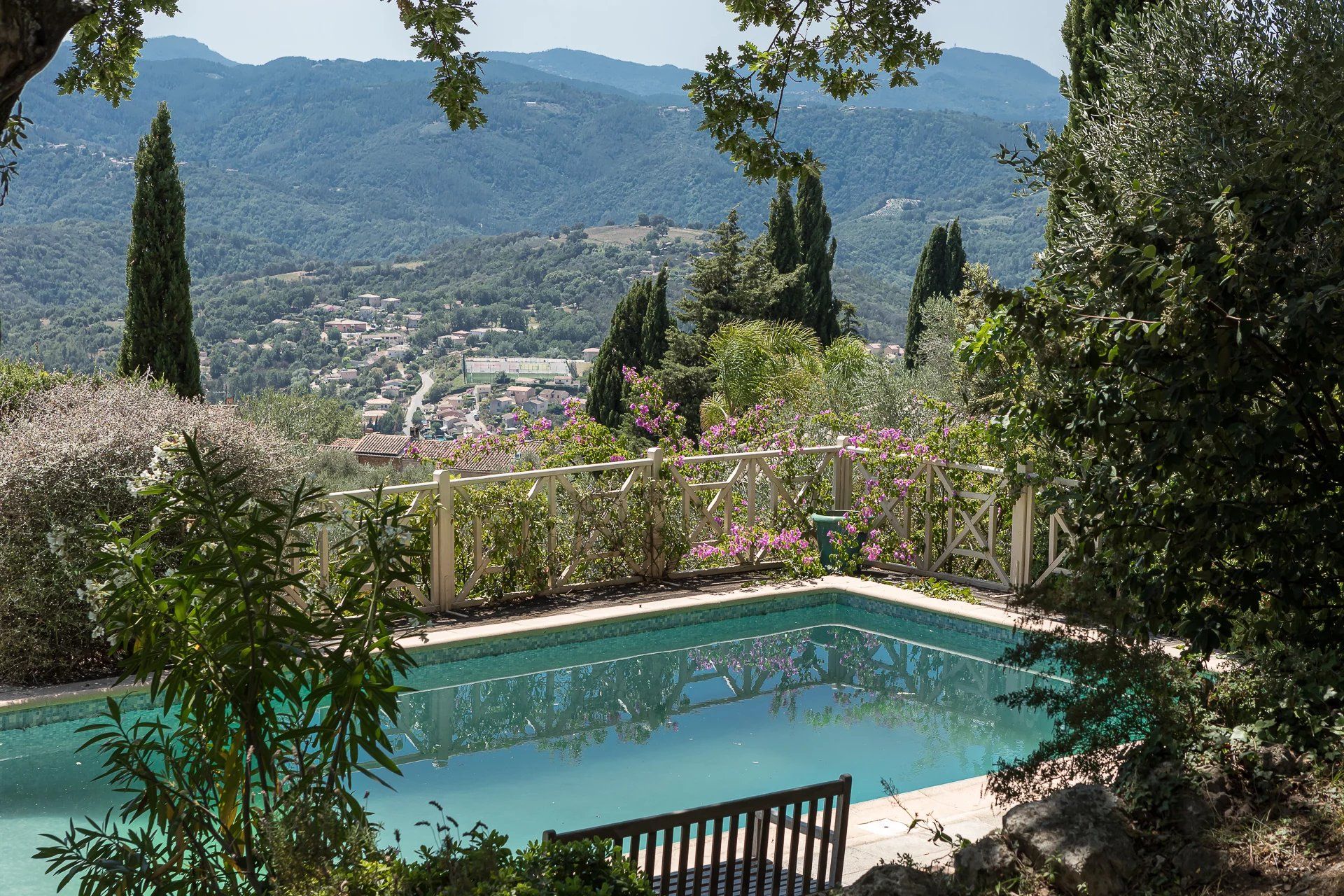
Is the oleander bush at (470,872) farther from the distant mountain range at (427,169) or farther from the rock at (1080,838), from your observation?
the distant mountain range at (427,169)

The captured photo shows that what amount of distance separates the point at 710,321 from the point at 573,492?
13.1 m

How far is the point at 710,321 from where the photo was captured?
21703 millimetres

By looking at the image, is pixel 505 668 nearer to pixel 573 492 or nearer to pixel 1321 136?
pixel 573 492

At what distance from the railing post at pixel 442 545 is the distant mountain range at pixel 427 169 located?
107 ft

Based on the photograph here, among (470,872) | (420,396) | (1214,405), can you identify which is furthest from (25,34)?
(420,396)

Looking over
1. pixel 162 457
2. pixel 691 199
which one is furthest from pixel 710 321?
pixel 691 199

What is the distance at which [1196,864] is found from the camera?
3535 mm

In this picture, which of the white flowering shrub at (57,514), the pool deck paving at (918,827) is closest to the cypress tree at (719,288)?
the white flowering shrub at (57,514)

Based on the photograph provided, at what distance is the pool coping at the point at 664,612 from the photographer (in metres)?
6.98

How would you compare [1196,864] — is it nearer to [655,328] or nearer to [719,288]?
[655,328]

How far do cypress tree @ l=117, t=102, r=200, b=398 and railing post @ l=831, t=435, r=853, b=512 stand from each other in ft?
22.2

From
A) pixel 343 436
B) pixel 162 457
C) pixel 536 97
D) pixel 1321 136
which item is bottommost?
pixel 343 436

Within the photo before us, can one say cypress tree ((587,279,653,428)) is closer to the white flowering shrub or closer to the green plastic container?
the green plastic container

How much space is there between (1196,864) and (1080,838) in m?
0.33
